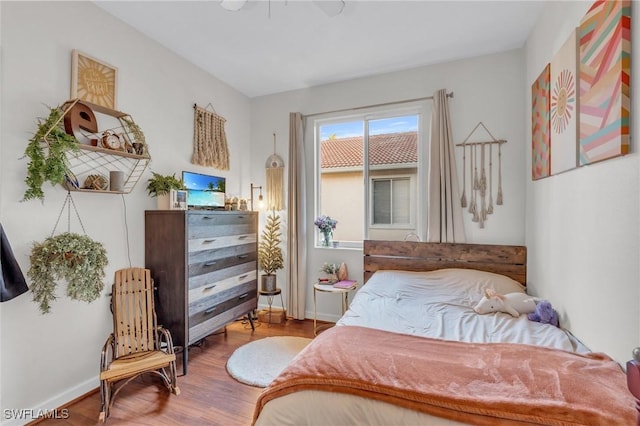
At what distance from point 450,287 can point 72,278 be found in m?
2.90

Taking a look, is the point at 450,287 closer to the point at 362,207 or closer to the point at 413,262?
the point at 413,262

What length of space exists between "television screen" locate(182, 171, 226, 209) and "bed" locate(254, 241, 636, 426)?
2.04 metres

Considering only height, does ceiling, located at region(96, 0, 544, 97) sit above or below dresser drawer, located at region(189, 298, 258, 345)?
above

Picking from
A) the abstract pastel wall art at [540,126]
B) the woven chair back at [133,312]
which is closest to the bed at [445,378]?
the abstract pastel wall art at [540,126]

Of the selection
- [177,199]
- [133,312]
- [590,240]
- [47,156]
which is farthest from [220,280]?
[590,240]

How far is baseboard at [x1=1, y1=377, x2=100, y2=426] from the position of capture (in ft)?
6.02

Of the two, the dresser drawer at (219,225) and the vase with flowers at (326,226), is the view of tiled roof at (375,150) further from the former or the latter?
the dresser drawer at (219,225)

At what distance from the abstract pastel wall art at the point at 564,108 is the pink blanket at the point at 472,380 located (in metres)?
1.17

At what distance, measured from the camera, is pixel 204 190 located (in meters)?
3.27

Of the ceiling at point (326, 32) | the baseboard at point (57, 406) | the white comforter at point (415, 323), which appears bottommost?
the baseboard at point (57, 406)

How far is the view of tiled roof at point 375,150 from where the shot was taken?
346 centimetres

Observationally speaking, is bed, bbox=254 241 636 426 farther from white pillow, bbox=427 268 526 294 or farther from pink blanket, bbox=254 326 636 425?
white pillow, bbox=427 268 526 294

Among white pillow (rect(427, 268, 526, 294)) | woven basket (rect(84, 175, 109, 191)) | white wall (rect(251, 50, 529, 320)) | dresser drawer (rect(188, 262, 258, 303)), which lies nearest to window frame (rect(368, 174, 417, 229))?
white wall (rect(251, 50, 529, 320))

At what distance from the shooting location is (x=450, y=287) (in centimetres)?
272
